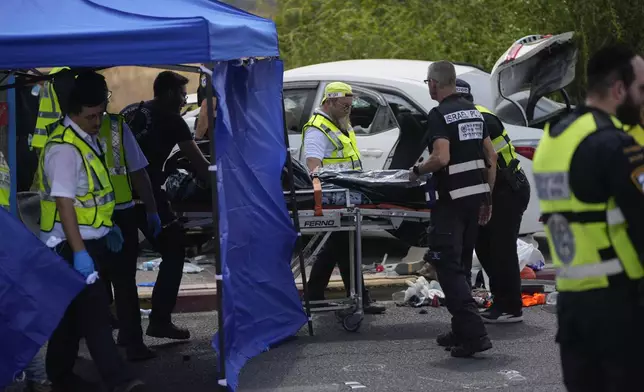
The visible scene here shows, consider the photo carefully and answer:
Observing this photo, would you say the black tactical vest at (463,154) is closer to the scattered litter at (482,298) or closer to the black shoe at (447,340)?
the black shoe at (447,340)

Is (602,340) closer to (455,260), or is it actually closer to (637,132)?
(637,132)

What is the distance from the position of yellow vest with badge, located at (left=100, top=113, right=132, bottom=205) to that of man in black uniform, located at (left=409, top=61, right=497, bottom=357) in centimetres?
182

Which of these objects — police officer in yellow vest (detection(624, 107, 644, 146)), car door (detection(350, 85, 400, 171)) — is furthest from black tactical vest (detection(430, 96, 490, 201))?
police officer in yellow vest (detection(624, 107, 644, 146))

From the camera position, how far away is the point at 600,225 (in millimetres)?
3883

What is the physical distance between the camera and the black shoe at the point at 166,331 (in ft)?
24.6

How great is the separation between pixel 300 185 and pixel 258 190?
77cm

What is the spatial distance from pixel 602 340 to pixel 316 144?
4538mm

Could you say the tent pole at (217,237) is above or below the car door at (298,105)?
below

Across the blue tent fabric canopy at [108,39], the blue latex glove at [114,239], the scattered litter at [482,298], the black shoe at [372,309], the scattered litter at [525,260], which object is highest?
the blue tent fabric canopy at [108,39]

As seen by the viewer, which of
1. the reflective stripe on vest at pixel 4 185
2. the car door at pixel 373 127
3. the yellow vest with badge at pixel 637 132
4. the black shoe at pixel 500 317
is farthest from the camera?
the car door at pixel 373 127

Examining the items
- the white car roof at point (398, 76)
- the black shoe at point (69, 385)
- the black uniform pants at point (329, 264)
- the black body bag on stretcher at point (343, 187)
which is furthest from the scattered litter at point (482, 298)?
the black shoe at point (69, 385)

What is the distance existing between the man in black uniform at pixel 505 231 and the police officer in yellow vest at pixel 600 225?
145 inches

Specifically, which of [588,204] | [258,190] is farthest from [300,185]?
[588,204]

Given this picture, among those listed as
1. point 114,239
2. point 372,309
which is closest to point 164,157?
point 114,239
